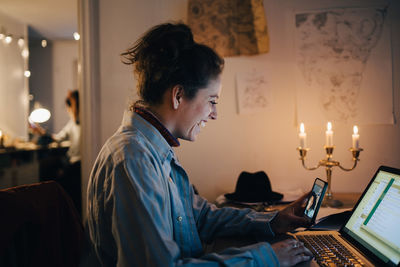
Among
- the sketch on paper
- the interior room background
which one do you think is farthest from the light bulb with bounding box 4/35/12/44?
the sketch on paper

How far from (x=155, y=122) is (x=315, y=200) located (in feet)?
1.97

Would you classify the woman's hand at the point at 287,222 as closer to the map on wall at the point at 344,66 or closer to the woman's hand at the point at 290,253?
the woman's hand at the point at 290,253

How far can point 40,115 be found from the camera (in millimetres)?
3691

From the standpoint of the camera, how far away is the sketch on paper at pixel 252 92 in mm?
1942

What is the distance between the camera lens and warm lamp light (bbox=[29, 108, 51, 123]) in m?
3.60

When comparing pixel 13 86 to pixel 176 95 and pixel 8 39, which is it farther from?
pixel 176 95

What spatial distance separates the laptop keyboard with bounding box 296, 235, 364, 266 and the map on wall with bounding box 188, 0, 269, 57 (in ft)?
4.15

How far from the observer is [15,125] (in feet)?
11.2

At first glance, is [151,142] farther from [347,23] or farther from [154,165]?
[347,23]

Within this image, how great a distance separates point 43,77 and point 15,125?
2.17 ft

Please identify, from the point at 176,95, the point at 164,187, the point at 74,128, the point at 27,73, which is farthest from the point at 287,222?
the point at 27,73

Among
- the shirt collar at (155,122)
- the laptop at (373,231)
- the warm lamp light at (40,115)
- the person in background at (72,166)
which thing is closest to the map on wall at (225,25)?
the shirt collar at (155,122)

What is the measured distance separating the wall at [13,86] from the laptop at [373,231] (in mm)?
3402

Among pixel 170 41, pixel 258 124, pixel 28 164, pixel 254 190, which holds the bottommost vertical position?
pixel 28 164
